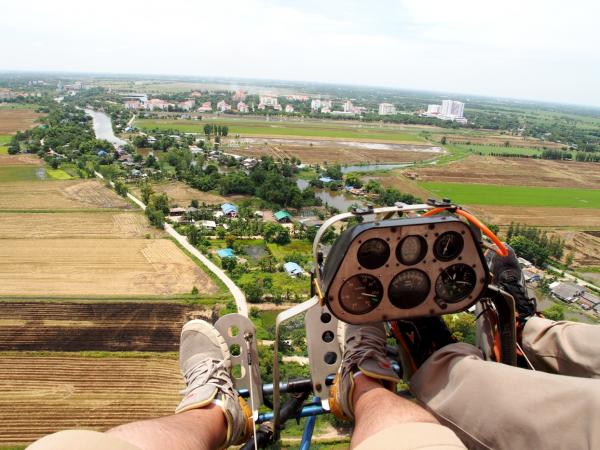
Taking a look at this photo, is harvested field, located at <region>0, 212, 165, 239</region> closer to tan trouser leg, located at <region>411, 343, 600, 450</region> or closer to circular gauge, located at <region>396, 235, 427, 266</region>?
circular gauge, located at <region>396, 235, 427, 266</region>

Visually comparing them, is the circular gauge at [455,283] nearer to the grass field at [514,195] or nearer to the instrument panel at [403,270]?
the instrument panel at [403,270]

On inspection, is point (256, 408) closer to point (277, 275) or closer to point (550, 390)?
point (550, 390)

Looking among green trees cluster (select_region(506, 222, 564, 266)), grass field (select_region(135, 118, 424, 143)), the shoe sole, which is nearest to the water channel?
grass field (select_region(135, 118, 424, 143))

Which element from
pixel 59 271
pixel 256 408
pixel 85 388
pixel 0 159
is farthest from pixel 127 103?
pixel 256 408

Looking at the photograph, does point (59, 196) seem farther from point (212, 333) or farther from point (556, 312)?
point (212, 333)

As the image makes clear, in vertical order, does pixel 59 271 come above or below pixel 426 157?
below

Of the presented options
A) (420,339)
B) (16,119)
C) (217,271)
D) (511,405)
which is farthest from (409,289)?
(16,119)

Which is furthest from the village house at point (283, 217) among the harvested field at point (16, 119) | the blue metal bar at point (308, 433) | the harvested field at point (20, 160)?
the harvested field at point (16, 119)
